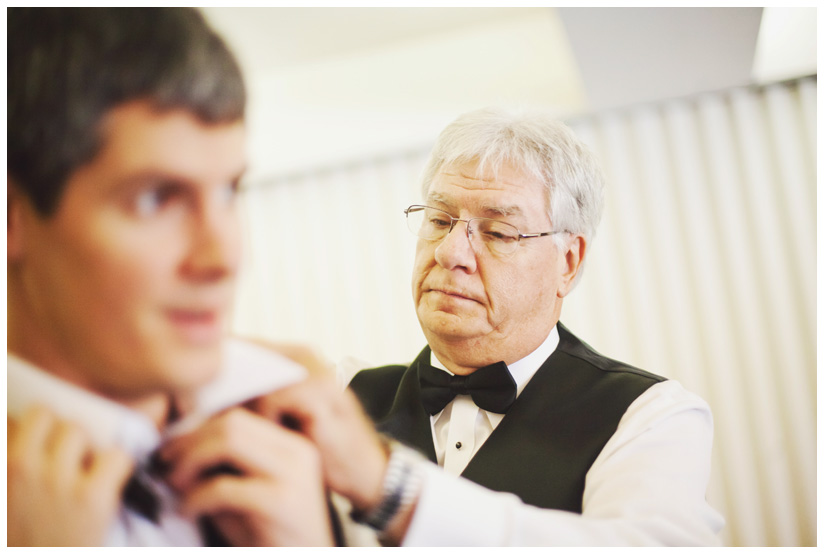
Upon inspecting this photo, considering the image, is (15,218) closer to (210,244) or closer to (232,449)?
(210,244)

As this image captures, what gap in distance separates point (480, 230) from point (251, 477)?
549 mm

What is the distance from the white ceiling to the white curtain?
0.83ft

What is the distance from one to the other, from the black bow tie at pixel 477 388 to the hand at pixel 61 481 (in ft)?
1.75

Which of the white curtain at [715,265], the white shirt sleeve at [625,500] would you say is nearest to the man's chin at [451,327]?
the white shirt sleeve at [625,500]

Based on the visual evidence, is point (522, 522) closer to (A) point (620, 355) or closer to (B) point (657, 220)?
(A) point (620, 355)

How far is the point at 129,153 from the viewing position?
55cm

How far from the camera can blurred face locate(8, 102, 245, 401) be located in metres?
0.55

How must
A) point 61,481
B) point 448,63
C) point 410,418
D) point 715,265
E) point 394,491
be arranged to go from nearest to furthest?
point 61,481 → point 394,491 → point 410,418 → point 448,63 → point 715,265

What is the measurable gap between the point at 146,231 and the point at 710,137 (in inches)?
108

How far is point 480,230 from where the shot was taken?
987 mm

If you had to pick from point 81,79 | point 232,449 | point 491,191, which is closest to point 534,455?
point 491,191

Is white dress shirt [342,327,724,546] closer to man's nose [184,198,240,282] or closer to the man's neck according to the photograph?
the man's neck

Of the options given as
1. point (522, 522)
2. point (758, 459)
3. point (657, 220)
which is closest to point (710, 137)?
point (657, 220)

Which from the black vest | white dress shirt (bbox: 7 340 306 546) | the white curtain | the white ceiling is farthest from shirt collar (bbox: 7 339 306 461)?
the white curtain
